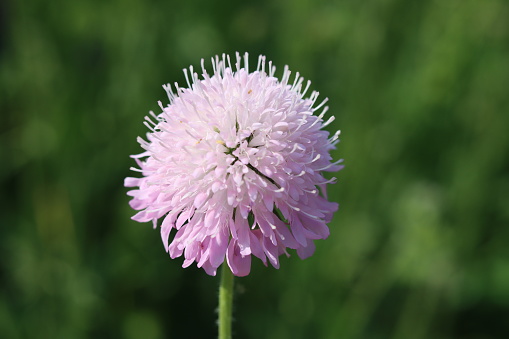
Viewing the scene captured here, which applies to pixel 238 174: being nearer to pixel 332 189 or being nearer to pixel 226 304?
pixel 226 304

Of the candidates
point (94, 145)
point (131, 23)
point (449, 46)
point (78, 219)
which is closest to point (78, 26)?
point (131, 23)

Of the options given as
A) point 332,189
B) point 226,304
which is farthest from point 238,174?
point 332,189

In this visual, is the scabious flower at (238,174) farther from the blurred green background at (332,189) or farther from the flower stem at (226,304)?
the blurred green background at (332,189)

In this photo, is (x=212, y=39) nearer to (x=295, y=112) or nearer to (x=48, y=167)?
(x=48, y=167)

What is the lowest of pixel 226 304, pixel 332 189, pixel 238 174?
pixel 226 304

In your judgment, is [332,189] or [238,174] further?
[332,189]
